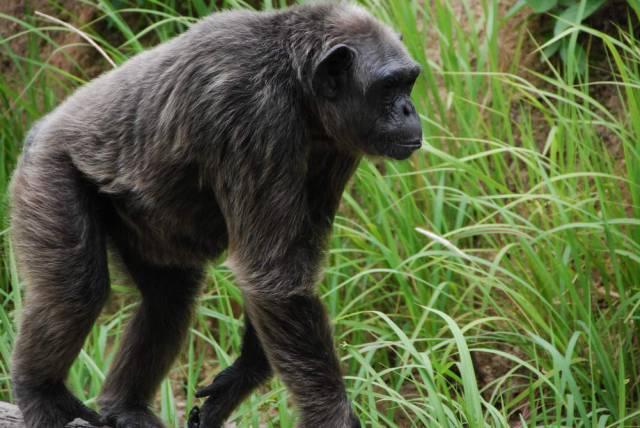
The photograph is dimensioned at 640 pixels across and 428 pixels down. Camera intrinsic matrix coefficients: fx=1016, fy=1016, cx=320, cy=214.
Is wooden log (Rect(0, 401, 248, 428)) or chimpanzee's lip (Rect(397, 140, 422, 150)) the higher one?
chimpanzee's lip (Rect(397, 140, 422, 150))

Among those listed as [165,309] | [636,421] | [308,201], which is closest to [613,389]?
[636,421]

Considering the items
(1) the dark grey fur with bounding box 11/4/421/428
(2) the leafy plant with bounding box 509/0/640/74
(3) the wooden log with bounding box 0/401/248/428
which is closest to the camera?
(1) the dark grey fur with bounding box 11/4/421/428

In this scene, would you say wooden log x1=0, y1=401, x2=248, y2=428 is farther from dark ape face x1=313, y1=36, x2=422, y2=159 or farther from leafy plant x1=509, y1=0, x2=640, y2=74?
leafy plant x1=509, y1=0, x2=640, y2=74

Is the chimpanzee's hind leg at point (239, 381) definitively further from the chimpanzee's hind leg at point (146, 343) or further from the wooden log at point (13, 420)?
the wooden log at point (13, 420)

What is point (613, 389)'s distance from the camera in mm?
4559

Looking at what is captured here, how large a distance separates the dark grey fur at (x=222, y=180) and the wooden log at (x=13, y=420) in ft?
0.21

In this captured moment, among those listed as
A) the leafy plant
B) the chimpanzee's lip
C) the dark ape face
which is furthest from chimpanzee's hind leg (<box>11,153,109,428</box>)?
the leafy plant

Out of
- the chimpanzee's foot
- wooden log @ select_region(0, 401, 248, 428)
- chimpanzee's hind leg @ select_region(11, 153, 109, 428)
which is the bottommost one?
wooden log @ select_region(0, 401, 248, 428)

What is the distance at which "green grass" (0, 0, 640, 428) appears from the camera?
457cm

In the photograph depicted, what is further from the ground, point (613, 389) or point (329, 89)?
point (329, 89)

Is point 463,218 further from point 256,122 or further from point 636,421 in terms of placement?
point 256,122

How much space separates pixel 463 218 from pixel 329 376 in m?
1.95

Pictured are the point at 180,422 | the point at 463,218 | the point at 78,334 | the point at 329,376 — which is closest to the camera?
the point at 329,376

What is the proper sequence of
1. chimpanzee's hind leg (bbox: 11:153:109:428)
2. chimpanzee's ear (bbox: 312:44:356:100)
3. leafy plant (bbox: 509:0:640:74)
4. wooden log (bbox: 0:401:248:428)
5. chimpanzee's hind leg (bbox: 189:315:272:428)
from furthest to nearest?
1. leafy plant (bbox: 509:0:640:74)
2. chimpanzee's hind leg (bbox: 189:315:272:428)
3. wooden log (bbox: 0:401:248:428)
4. chimpanzee's hind leg (bbox: 11:153:109:428)
5. chimpanzee's ear (bbox: 312:44:356:100)
